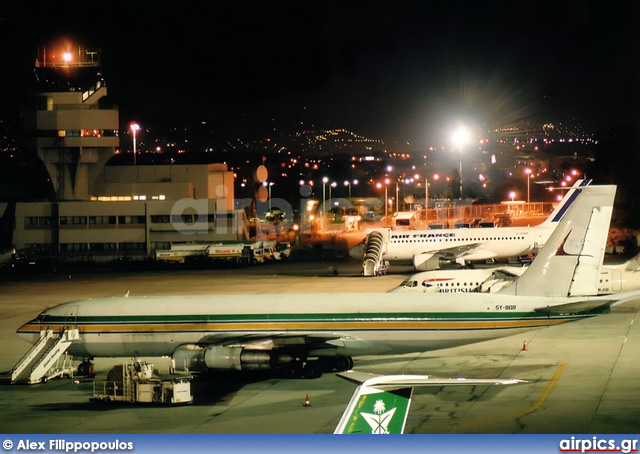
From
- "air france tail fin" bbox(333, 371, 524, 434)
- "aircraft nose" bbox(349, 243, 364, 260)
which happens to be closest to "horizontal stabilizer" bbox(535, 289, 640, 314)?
"air france tail fin" bbox(333, 371, 524, 434)

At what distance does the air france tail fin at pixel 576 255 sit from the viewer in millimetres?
36719

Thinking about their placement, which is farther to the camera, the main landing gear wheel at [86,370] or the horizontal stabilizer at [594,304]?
the main landing gear wheel at [86,370]

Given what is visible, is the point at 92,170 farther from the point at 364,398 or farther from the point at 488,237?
the point at 364,398

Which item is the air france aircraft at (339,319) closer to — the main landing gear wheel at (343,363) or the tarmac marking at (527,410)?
the main landing gear wheel at (343,363)

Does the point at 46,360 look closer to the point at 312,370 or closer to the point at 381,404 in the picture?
the point at 312,370

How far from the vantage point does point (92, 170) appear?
121250mm

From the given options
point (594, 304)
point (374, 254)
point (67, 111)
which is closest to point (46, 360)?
point (594, 304)

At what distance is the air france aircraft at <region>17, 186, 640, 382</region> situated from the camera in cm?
3531

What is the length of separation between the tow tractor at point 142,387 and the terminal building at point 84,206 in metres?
80.5

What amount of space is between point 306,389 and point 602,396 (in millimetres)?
10845

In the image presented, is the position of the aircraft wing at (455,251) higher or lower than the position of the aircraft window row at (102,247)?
higher

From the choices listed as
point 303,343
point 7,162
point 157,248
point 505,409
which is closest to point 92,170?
point 157,248

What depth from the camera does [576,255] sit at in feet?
122

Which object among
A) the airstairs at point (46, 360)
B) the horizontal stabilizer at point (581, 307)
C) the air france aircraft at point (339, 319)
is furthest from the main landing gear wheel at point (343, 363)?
the airstairs at point (46, 360)
